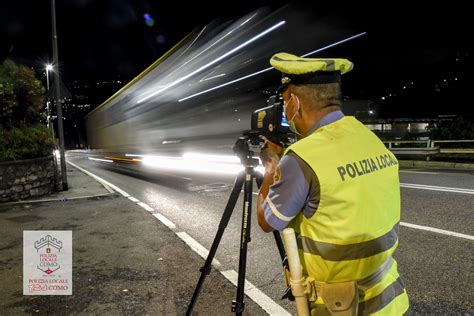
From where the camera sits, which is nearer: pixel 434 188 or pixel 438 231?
pixel 438 231

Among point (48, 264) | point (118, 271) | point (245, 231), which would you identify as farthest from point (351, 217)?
point (48, 264)

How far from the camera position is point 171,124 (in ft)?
50.0

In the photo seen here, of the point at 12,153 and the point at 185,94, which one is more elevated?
the point at 185,94

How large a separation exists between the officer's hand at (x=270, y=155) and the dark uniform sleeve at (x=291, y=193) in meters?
0.27

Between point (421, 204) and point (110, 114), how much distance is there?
54.1ft

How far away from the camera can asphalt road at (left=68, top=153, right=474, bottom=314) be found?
136 inches

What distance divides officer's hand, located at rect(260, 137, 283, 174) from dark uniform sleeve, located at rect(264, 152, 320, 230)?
0.27 metres

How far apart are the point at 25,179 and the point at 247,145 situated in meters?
9.82

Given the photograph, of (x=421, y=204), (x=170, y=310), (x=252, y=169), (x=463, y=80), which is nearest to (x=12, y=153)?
(x=170, y=310)

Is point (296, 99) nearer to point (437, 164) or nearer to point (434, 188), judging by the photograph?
point (434, 188)

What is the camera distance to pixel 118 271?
4387 millimetres

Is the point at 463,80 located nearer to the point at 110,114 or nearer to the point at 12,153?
the point at 110,114

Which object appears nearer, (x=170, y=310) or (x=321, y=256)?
(x=321, y=256)

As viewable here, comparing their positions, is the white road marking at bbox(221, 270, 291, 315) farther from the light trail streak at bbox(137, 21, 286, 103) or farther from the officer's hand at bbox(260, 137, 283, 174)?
the light trail streak at bbox(137, 21, 286, 103)
